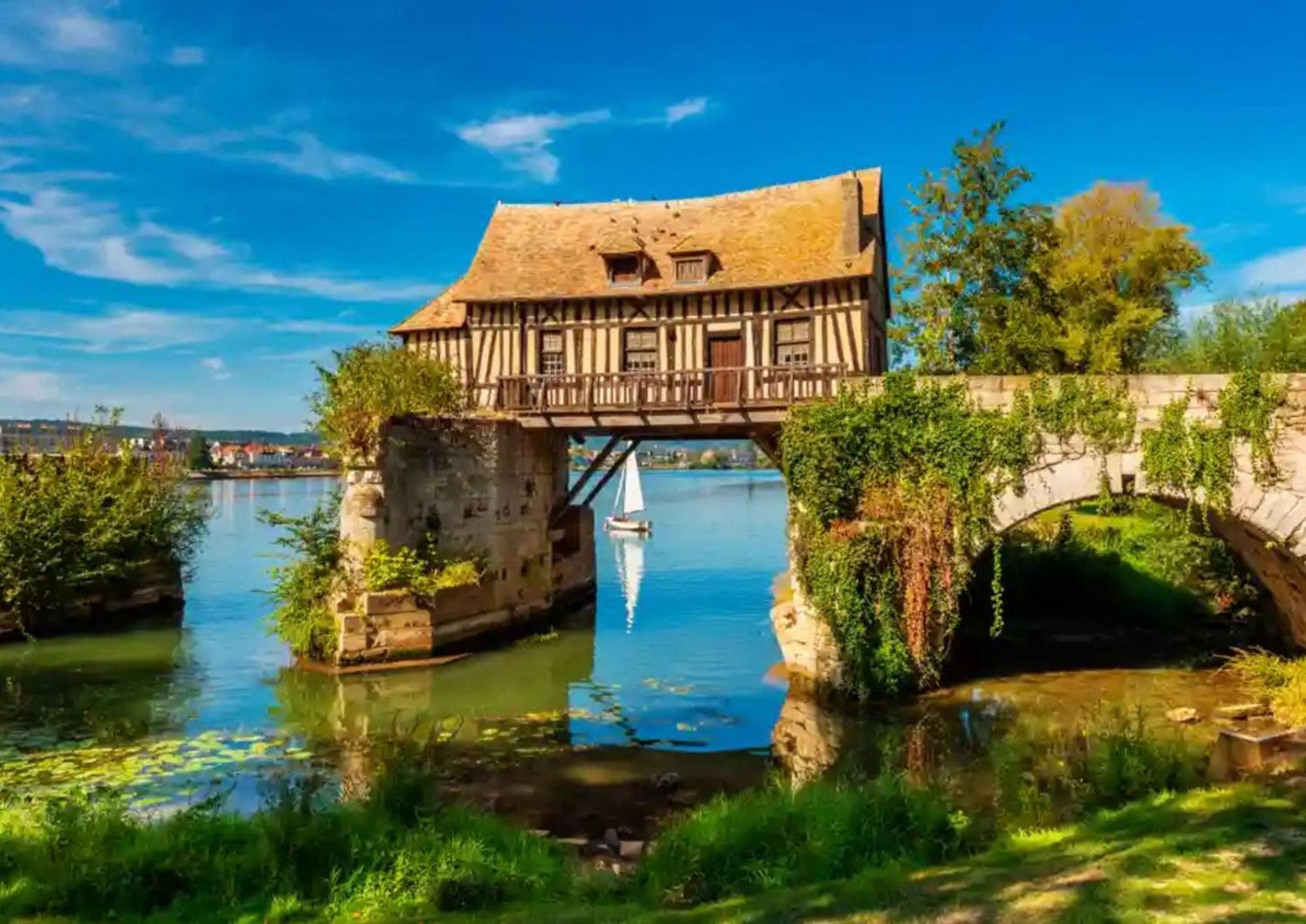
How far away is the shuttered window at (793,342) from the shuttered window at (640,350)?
2633 mm

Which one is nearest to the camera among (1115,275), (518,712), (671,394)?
(518,712)

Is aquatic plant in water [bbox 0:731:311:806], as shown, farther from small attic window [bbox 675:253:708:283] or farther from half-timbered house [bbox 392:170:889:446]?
small attic window [bbox 675:253:708:283]

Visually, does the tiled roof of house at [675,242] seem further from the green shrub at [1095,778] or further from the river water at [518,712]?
the green shrub at [1095,778]

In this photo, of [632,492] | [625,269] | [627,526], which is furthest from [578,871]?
[632,492]

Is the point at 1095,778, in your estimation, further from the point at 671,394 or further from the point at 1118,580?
the point at 671,394

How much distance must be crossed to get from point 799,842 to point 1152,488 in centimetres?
811

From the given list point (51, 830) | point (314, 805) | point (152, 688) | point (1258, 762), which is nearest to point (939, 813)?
point (1258, 762)

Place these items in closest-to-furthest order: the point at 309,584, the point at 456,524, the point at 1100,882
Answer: the point at 1100,882 < the point at 309,584 < the point at 456,524

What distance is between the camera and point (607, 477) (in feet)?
70.9

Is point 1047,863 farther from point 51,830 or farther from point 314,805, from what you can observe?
point 51,830

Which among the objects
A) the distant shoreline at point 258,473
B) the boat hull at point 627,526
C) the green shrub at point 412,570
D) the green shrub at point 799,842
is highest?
the distant shoreline at point 258,473

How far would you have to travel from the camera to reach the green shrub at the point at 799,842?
240 inches

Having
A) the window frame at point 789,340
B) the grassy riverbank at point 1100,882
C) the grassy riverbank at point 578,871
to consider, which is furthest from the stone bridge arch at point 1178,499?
the grassy riverbank at point 1100,882

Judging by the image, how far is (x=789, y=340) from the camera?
1855 centimetres
